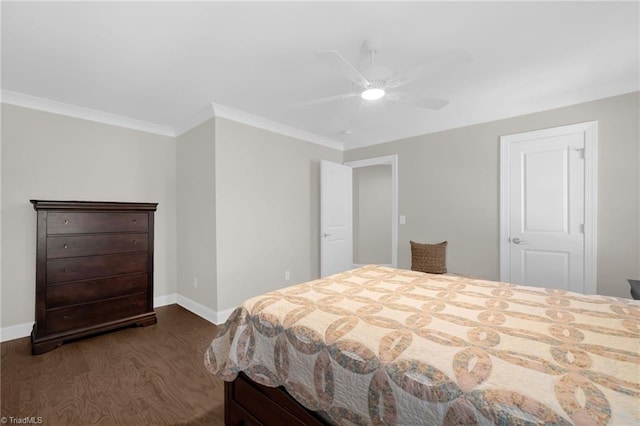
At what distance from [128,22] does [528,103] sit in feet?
11.9

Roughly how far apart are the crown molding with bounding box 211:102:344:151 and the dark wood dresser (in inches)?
51.1

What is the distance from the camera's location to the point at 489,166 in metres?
3.27

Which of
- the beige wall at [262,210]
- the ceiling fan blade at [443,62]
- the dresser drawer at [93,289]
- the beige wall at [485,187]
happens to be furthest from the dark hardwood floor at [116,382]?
the beige wall at [485,187]

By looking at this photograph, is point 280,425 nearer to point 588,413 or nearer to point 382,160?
point 588,413

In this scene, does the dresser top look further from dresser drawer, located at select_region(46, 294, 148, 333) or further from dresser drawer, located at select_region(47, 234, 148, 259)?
dresser drawer, located at select_region(46, 294, 148, 333)

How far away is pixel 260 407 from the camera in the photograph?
4.59ft

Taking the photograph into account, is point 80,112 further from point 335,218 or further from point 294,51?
point 335,218

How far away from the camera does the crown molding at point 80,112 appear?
2.75 m

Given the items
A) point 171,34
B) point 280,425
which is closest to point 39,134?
point 171,34

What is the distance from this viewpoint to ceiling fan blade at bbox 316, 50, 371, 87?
1.58 metres

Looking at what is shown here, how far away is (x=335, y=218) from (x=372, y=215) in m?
2.19

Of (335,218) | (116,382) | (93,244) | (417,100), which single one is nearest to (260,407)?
(116,382)

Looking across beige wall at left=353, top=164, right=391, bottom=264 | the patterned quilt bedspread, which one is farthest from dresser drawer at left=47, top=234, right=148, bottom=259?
beige wall at left=353, top=164, right=391, bottom=264

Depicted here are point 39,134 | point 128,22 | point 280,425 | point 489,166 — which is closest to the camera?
point 280,425
